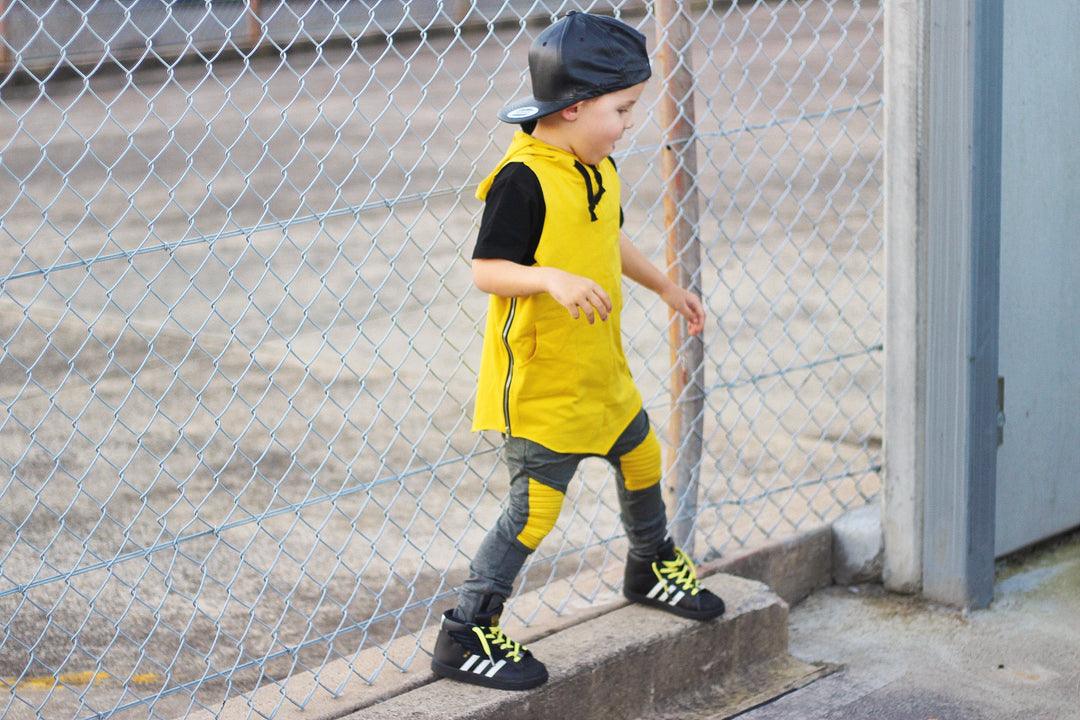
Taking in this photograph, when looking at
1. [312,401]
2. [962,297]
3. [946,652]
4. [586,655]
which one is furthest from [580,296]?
[312,401]

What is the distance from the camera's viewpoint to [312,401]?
4.93m

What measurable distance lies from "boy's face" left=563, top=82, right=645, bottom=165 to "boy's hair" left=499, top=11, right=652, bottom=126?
2cm

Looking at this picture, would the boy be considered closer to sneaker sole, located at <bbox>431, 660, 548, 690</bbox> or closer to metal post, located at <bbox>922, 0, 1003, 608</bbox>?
sneaker sole, located at <bbox>431, 660, 548, 690</bbox>

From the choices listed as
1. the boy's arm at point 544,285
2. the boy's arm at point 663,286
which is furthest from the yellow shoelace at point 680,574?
the boy's arm at point 544,285

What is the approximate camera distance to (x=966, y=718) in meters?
2.73

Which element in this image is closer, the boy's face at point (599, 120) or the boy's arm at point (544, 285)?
the boy's arm at point (544, 285)

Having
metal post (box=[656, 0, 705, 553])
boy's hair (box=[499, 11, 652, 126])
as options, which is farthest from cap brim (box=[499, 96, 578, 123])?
metal post (box=[656, 0, 705, 553])

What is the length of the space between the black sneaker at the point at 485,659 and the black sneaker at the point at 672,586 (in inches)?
17.0

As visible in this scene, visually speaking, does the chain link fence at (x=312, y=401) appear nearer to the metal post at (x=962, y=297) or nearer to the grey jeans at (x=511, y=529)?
the grey jeans at (x=511, y=529)

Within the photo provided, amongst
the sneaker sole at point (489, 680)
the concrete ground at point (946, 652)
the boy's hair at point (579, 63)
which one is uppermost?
the boy's hair at point (579, 63)

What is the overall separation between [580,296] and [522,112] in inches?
17.2

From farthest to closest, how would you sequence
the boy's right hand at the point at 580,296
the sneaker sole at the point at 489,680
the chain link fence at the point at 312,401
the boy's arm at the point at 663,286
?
the chain link fence at the point at 312,401 → the boy's arm at the point at 663,286 → the sneaker sole at the point at 489,680 → the boy's right hand at the point at 580,296

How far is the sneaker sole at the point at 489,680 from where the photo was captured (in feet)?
8.29

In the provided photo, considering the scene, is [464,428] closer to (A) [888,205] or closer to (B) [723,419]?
(B) [723,419]
